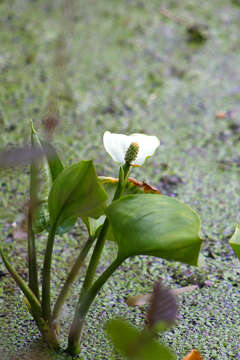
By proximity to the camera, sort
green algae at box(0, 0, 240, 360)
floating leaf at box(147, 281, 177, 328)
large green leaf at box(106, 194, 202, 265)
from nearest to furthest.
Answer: floating leaf at box(147, 281, 177, 328) < large green leaf at box(106, 194, 202, 265) < green algae at box(0, 0, 240, 360)

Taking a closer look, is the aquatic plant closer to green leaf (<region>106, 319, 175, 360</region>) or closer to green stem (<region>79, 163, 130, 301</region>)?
green stem (<region>79, 163, 130, 301</region>)

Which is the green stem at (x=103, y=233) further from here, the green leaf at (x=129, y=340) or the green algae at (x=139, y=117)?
the green leaf at (x=129, y=340)

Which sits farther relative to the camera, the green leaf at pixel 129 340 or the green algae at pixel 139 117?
the green algae at pixel 139 117

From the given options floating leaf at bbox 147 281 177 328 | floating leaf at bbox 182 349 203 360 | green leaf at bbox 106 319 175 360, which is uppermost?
floating leaf at bbox 147 281 177 328

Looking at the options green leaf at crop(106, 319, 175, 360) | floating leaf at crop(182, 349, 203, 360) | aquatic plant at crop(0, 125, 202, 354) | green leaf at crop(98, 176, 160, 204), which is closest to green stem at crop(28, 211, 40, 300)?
aquatic plant at crop(0, 125, 202, 354)

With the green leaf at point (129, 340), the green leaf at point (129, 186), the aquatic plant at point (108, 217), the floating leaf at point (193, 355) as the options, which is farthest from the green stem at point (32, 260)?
the green leaf at point (129, 340)

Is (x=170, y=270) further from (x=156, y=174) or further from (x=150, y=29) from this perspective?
(x=150, y=29)

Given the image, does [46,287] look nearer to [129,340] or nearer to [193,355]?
[193,355]
